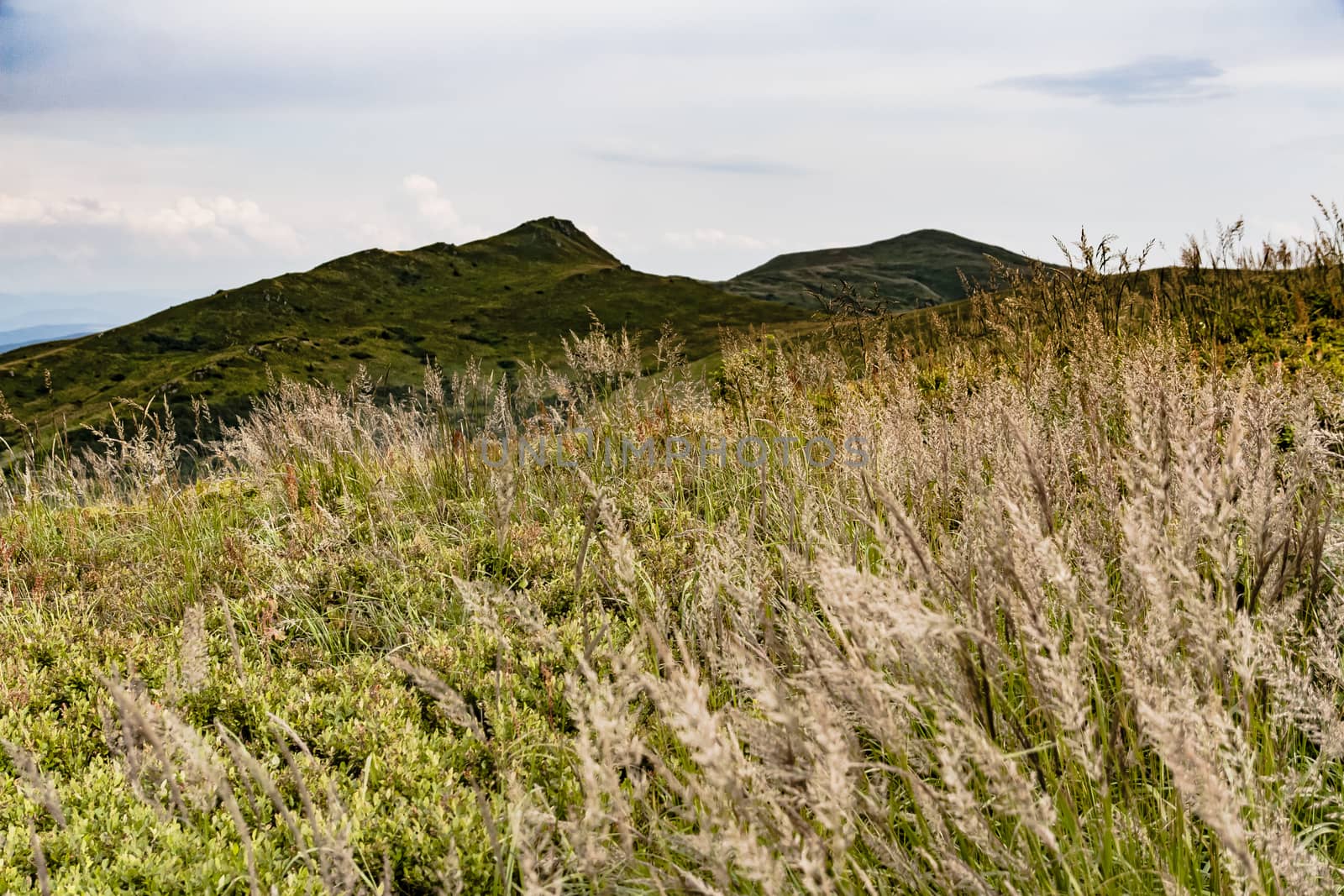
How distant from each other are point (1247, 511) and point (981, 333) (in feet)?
26.0

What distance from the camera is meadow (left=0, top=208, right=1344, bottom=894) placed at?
1.63 metres

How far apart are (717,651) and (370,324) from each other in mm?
68340

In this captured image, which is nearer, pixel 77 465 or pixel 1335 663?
pixel 1335 663

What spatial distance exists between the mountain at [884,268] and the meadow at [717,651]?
123 metres

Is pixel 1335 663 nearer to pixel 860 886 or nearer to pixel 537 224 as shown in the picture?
pixel 860 886

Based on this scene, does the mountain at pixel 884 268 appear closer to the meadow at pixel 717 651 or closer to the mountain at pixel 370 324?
the mountain at pixel 370 324

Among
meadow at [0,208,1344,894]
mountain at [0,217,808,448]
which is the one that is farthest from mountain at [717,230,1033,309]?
meadow at [0,208,1344,894]

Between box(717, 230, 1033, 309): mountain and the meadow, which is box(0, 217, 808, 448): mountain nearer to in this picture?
the meadow

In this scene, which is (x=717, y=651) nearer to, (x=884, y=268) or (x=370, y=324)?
(x=370, y=324)

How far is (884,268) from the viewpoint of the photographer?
171 metres

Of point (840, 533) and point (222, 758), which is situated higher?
point (840, 533)

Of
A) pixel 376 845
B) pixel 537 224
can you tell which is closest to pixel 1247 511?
pixel 376 845

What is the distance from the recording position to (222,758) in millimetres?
3205

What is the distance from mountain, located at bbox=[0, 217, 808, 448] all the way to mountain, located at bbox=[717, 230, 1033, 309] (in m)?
45.0
